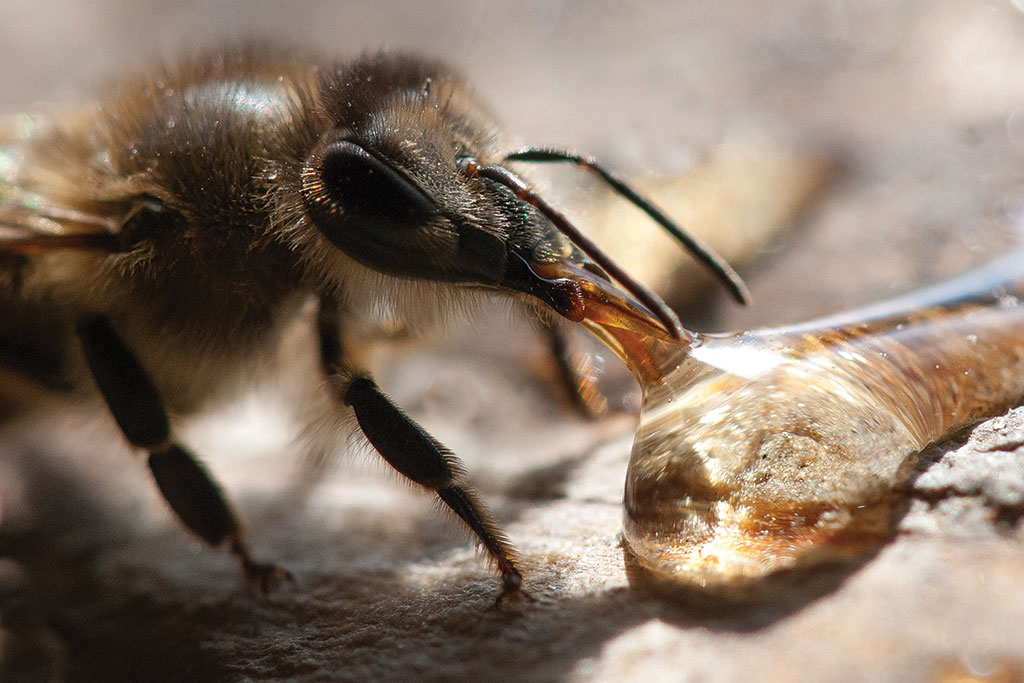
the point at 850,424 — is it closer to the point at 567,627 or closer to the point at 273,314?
the point at 567,627

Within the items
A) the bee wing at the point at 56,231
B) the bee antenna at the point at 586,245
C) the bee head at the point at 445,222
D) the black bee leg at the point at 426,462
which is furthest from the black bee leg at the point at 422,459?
the bee wing at the point at 56,231

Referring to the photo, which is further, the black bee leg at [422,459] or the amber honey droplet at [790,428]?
the black bee leg at [422,459]

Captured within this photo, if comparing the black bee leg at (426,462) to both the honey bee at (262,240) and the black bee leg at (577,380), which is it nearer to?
the honey bee at (262,240)

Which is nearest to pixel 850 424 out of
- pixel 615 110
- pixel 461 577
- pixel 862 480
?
pixel 862 480

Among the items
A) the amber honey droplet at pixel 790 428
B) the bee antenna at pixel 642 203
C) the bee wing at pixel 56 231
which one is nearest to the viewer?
the amber honey droplet at pixel 790 428

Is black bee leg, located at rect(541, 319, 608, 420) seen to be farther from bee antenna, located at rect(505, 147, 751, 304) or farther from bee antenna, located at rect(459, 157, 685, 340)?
bee antenna, located at rect(459, 157, 685, 340)

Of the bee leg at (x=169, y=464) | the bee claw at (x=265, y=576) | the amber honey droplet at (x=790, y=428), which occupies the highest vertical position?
the bee leg at (x=169, y=464)
